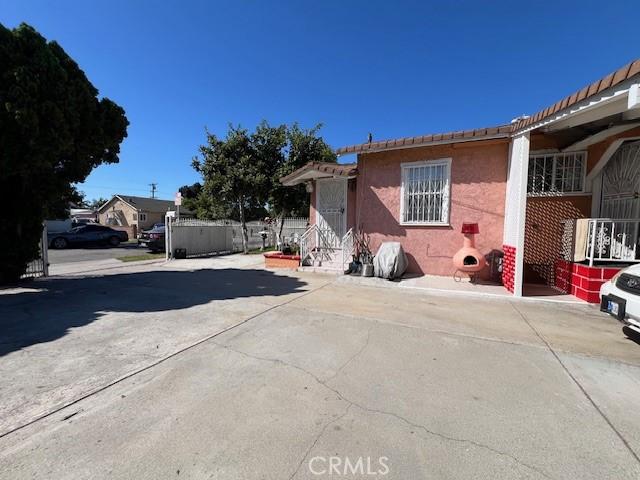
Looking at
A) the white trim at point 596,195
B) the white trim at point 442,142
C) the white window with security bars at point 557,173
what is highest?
the white trim at point 442,142

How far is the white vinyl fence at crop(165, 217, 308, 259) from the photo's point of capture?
13550mm

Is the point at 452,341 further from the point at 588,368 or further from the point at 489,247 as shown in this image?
the point at 489,247

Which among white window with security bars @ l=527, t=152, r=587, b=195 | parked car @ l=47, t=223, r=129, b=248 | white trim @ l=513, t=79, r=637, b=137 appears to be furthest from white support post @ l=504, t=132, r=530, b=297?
parked car @ l=47, t=223, r=129, b=248

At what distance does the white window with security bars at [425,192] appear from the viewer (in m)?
8.39

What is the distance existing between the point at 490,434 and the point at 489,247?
6743mm

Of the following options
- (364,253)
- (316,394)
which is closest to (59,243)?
(364,253)

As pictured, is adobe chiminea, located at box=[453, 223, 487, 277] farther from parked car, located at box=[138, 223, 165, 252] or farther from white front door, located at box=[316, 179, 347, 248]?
parked car, located at box=[138, 223, 165, 252]

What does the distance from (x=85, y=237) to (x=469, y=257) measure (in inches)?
929

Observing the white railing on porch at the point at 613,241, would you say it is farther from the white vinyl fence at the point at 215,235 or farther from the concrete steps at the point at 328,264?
the white vinyl fence at the point at 215,235

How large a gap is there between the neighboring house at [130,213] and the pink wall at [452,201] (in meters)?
35.8

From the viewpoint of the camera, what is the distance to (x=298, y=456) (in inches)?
80.4

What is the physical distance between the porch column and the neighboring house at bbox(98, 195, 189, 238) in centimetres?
3927

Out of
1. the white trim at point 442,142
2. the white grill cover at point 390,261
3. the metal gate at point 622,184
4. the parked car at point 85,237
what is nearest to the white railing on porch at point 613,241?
the metal gate at point 622,184

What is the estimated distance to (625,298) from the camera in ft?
12.3
